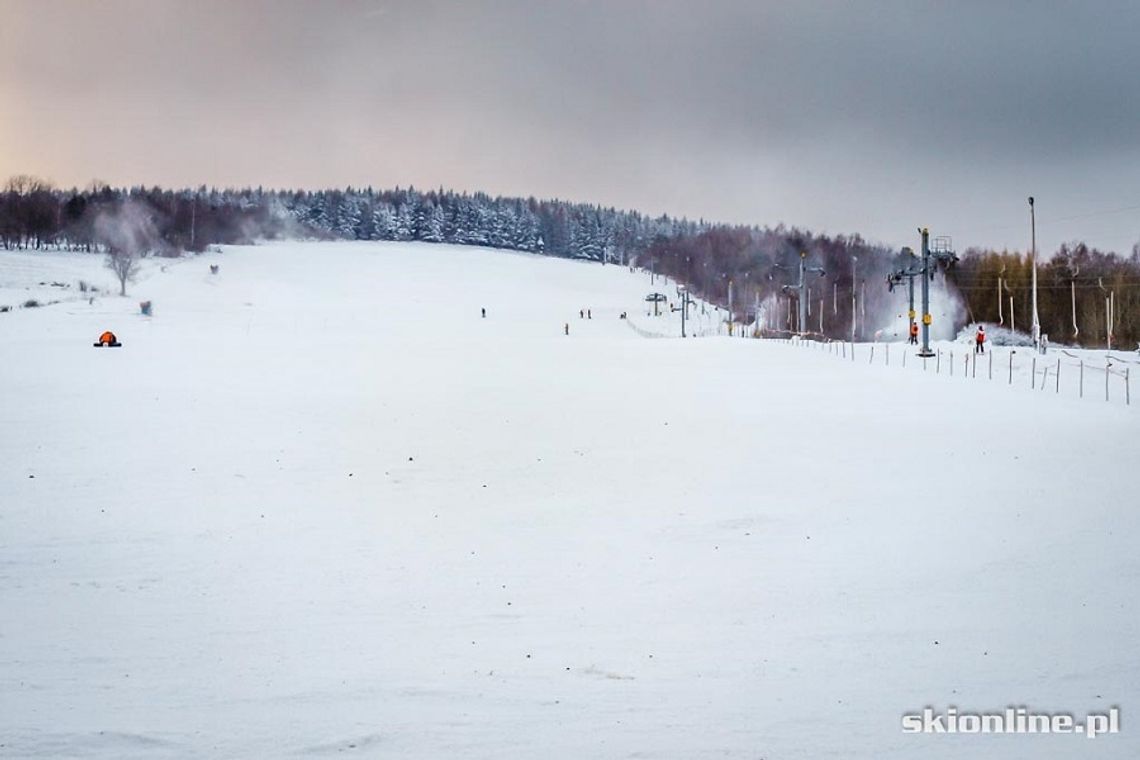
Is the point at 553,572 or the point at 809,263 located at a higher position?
the point at 809,263

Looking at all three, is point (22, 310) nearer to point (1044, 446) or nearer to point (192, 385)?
point (192, 385)

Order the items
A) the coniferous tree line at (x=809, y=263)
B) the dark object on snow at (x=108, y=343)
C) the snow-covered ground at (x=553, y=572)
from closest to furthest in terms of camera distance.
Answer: the snow-covered ground at (x=553, y=572) < the dark object on snow at (x=108, y=343) < the coniferous tree line at (x=809, y=263)

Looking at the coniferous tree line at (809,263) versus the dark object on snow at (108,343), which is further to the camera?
the coniferous tree line at (809,263)

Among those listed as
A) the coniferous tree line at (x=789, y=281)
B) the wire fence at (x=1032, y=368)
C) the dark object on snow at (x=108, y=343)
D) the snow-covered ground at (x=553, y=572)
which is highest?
the coniferous tree line at (x=789, y=281)

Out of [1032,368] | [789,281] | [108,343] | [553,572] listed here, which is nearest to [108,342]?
[108,343]

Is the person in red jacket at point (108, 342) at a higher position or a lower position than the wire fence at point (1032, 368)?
higher

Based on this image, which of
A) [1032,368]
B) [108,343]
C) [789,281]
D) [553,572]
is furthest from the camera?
[789,281]

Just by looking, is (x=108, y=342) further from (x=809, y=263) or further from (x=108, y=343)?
(x=809, y=263)

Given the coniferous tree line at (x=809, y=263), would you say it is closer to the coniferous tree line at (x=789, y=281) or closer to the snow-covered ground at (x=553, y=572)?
the coniferous tree line at (x=789, y=281)

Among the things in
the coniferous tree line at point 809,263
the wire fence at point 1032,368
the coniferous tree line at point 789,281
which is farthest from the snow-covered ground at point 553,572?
the coniferous tree line at point 789,281

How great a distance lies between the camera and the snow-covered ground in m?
8.43

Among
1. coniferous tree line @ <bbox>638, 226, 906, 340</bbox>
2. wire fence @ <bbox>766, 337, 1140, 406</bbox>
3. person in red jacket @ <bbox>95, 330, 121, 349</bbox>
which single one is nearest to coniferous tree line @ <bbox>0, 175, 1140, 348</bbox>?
coniferous tree line @ <bbox>638, 226, 906, 340</bbox>

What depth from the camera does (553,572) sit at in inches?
511

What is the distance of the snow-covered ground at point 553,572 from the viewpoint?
8.43 m
